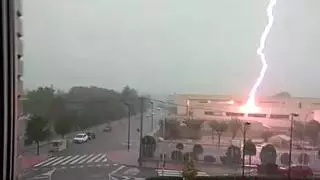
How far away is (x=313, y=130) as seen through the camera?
229 cm

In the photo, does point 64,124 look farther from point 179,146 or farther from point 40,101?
point 179,146

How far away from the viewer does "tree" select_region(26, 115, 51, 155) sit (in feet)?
5.60

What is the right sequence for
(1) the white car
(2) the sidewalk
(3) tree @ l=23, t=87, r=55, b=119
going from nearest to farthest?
1. (3) tree @ l=23, t=87, r=55, b=119
2. (2) the sidewalk
3. (1) the white car

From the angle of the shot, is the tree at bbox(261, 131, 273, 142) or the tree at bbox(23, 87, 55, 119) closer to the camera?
the tree at bbox(23, 87, 55, 119)

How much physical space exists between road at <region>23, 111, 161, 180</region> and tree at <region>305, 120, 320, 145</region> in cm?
95

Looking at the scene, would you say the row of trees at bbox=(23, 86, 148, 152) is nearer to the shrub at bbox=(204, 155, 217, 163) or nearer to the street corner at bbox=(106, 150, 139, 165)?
the street corner at bbox=(106, 150, 139, 165)

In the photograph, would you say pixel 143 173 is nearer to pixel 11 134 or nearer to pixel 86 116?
pixel 86 116

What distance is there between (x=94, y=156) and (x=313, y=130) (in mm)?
1382

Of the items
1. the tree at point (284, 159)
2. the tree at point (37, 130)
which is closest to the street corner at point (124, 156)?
the tree at point (37, 130)

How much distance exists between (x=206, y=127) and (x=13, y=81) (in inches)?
54.3

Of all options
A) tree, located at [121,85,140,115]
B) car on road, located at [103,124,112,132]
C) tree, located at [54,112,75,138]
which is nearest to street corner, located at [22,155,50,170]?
tree, located at [54,112,75,138]

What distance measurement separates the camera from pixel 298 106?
7.56ft

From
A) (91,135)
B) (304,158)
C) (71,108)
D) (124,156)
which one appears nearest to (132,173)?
(124,156)

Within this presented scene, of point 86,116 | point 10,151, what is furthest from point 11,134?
point 86,116
